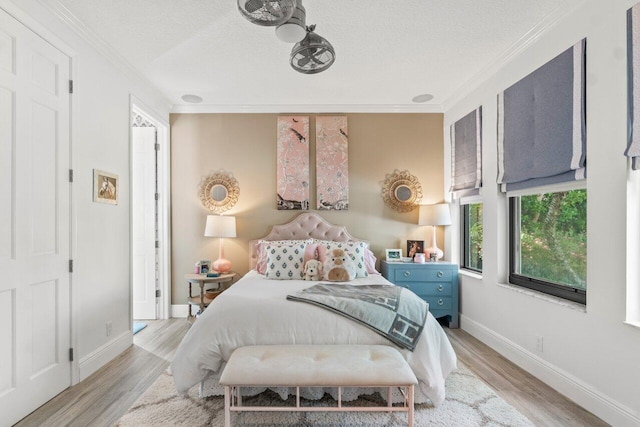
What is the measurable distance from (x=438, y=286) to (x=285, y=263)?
6.14 feet

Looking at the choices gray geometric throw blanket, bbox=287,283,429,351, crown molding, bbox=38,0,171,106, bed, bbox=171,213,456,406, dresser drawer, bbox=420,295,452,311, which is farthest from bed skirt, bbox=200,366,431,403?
crown molding, bbox=38,0,171,106

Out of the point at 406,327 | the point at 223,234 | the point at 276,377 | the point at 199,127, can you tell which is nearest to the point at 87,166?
the point at 223,234

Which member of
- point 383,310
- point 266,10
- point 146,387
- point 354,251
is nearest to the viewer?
point 266,10

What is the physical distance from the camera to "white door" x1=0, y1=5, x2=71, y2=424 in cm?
203

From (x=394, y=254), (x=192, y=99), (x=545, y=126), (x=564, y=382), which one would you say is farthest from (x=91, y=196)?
(x=564, y=382)

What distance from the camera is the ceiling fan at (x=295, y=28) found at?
1.59 meters

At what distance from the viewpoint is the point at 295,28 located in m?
2.03

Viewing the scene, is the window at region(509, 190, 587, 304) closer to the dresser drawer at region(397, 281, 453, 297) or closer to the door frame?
the dresser drawer at region(397, 281, 453, 297)

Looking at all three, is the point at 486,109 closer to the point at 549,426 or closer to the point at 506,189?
the point at 506,189

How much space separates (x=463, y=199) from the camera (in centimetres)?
407

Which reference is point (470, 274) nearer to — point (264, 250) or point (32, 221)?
point (264, 250)

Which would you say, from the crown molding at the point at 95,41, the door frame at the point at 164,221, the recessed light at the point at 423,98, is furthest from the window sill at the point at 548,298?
the crown molding at the point at 95,41

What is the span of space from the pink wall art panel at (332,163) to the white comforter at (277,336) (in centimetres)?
226

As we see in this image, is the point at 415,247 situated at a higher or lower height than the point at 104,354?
higher
